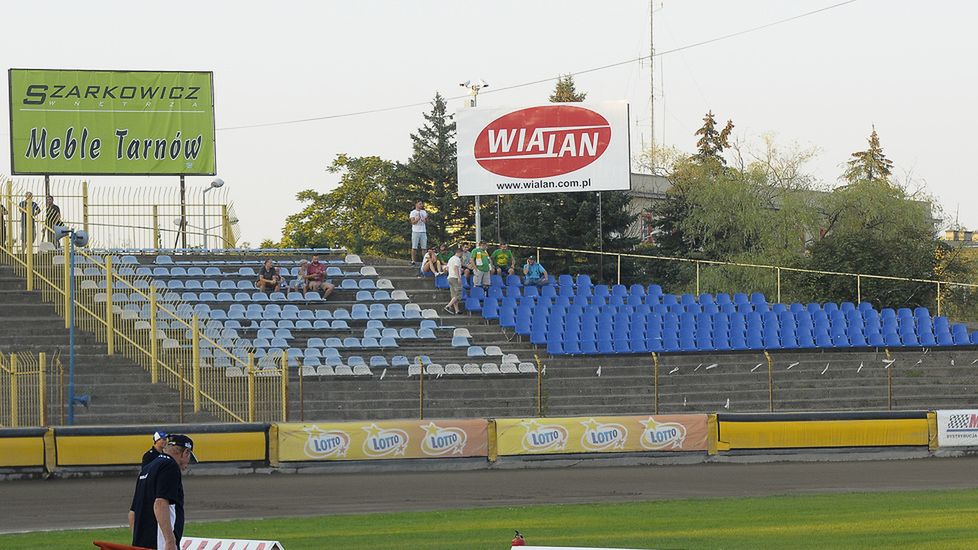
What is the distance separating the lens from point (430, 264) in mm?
34969

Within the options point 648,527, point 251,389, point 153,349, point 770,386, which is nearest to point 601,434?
point 770,386

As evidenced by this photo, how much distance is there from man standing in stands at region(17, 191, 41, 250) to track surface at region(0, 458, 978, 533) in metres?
10.8

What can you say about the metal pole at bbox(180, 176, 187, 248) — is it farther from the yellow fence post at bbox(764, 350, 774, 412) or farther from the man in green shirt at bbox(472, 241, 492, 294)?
the yellow fence post at bbox(764, 350, 774, 412)

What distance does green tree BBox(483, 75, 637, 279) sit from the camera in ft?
173

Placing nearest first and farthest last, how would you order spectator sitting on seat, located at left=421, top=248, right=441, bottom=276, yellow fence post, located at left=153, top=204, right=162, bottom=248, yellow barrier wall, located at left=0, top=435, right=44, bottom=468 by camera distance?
1. yellow barrier wall, located at left=0, top=435, right=44, bottom=468
2. spectator sitting on seat, located at left=421, top=248, right=441, bottom=276
3. yellow fence post, located at left=153, top=204, right=162, bottom=248

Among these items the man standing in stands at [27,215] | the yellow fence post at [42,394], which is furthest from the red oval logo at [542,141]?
the yellow fence post at [42,394]

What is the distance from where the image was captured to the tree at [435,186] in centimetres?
6775

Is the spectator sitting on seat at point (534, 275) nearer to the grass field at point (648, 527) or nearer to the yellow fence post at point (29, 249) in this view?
the yellow fence post at point (29, 249)

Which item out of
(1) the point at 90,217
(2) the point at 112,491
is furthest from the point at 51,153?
(2) the point at 112,491

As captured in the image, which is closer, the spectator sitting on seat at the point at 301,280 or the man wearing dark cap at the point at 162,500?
the man wearing dark cap at the point at 162,500

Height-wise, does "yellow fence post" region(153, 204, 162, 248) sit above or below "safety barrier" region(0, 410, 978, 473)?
above

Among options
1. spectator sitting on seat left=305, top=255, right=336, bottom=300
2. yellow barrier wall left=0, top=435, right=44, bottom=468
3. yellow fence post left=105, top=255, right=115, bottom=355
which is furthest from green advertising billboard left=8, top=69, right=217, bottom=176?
yellow barrier wall left=0, top=435, right=44, bottom=468

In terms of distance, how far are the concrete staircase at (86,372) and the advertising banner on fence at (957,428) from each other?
1486 cm

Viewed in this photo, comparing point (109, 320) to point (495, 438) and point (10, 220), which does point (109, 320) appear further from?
point (495, 438)
